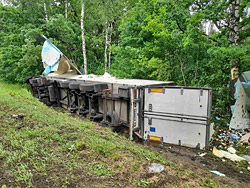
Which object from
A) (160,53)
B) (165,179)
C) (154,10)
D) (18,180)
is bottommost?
(165,179)

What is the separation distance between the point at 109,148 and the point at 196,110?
2.54 metres

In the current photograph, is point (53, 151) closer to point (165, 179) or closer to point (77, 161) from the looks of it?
point (77, 161)

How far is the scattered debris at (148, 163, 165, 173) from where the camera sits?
8.92ft

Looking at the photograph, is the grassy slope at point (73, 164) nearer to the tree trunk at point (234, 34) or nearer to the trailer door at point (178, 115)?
the trailer door at point (178, 115)

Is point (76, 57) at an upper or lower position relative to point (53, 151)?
upper

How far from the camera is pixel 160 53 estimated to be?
8273 mm

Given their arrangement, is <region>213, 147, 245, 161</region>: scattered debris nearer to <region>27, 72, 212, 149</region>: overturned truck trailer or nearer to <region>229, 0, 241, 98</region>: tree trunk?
<region>27, 72, 212, 149</region>: overturned truck trailer

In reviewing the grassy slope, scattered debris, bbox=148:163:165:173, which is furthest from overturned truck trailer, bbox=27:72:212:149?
scattered debris, bbox=148:163:165:173

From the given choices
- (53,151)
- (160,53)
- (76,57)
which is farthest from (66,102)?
(76,57)

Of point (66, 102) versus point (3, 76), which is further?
point (3, 76)

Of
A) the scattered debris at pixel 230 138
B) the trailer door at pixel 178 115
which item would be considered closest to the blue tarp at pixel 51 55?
the trailer door at pixel 178 115

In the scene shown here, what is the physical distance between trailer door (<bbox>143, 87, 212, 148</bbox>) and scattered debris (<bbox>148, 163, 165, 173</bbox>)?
7.07ft

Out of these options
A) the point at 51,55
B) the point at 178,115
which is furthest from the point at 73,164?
the point at 51,55

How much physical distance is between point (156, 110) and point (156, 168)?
245 cm
